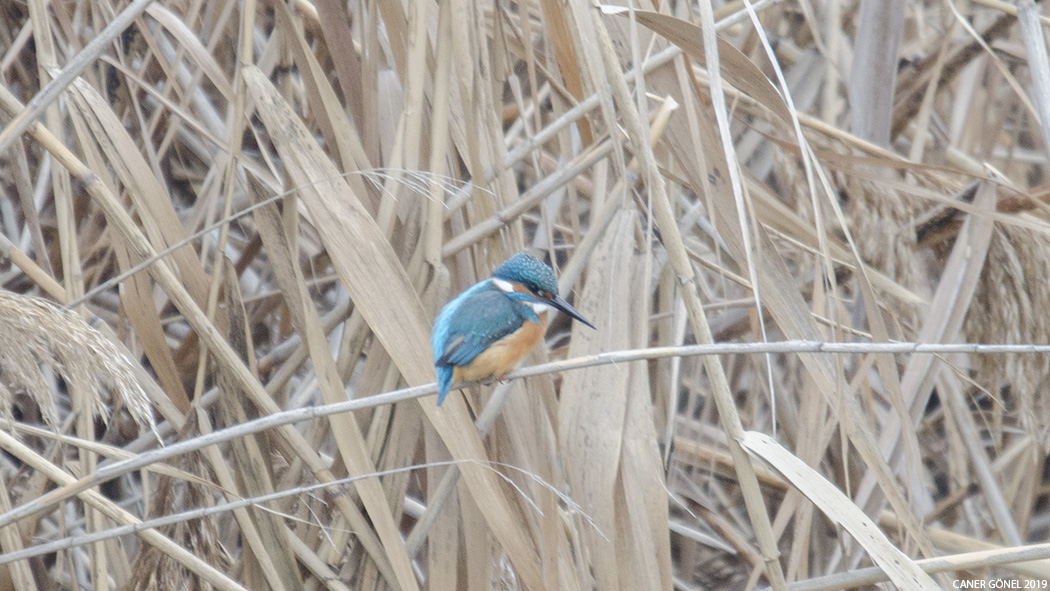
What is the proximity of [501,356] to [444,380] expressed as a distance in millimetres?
219

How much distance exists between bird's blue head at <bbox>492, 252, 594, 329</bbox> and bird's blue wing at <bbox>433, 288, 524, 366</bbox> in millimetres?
Answer: 47

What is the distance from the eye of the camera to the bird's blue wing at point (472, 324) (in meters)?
1.88

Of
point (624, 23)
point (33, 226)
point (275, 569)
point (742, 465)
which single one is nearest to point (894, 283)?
point (624, 23)

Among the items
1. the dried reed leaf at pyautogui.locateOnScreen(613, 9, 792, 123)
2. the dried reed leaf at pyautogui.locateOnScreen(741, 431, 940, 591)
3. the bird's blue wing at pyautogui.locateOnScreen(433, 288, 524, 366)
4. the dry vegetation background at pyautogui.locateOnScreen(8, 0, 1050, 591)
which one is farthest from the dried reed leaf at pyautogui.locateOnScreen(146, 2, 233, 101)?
the dried reed leaf at pyautogui.locateOnScreen(741, 431, 940, 591)

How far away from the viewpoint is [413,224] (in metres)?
2.04

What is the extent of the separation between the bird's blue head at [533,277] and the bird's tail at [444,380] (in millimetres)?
272

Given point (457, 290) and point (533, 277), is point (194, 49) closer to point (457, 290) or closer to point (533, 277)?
point (457, 290)

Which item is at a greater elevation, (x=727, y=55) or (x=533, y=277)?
(x=727, y=55)

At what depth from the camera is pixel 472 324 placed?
1.96 m

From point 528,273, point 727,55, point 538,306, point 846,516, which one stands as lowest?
point 846,516

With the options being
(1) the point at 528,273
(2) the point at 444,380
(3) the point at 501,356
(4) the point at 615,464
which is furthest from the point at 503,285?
(4) the point at 615,464

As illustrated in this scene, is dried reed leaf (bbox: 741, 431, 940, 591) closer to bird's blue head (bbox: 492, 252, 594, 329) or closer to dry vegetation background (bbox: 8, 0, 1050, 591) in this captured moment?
dry vegetation background (bbox: 8, 0, 1050, 591)

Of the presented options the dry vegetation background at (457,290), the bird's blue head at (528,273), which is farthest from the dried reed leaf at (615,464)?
the bird's blue head at (528,273)

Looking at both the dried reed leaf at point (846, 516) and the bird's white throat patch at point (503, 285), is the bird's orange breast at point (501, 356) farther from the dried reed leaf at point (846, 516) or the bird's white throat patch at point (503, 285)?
the dried reed leaf at point (846, 516)
